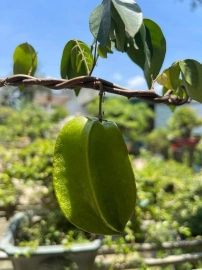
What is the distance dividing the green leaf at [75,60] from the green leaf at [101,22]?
0.54 feet

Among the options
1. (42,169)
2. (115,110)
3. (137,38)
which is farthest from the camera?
(115,110)

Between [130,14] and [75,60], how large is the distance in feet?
0.70

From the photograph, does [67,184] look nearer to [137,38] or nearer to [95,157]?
[95,157]

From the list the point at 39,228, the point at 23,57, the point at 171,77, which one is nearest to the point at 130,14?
the point at 171,77

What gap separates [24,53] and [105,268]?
0.95m

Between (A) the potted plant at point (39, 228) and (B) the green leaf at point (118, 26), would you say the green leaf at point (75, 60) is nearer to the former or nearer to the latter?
(B) the green leaf at point (118, 26)

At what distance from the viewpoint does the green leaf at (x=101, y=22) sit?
418 millimetres

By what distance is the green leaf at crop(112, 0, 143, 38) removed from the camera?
42 centimetres

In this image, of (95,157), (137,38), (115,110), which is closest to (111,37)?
(137,38)

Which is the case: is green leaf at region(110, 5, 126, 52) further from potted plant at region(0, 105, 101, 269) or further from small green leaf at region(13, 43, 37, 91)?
potted plant at region(0, 105, 101, 269)

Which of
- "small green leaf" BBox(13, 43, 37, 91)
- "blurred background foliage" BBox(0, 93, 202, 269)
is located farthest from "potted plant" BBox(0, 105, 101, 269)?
"small green leaf" BBox(13, 43, 37, 91)

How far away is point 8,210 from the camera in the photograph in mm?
1760

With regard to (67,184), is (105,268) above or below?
below

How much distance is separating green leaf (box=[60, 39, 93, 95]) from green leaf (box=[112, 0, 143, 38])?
0.17 m
